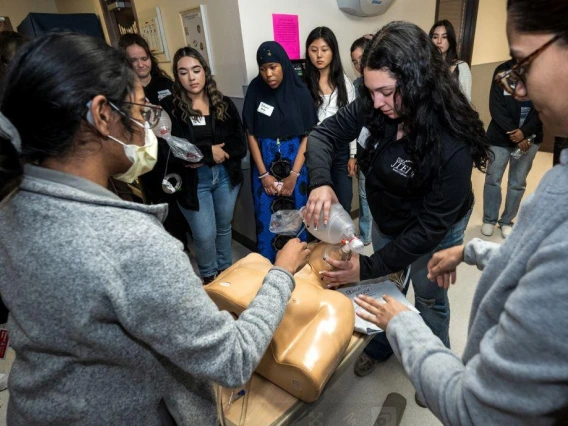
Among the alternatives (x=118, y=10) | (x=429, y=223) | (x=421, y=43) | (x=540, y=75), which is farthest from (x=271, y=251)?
(x=118, y=10)

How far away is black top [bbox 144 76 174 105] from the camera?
2.56m

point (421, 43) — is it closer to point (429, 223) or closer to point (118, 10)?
point (429, 223)

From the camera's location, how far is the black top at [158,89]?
2.56 metres

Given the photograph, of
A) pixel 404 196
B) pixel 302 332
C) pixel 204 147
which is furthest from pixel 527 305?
pixel 204 147

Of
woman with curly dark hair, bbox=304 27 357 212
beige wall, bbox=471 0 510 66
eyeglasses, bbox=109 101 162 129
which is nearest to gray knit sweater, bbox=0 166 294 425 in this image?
eyeglasses, bbox=109 101 162 129

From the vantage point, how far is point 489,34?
15.3ft

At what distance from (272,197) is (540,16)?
7.18 ft

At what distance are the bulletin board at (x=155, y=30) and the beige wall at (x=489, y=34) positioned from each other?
3918 mm

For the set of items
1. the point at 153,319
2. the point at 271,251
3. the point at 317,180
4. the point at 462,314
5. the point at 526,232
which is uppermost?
the point at 526,232

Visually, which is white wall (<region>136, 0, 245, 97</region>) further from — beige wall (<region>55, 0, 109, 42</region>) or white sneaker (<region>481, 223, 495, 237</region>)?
white sneaker (<region>481, 223, 495, 237</region>)

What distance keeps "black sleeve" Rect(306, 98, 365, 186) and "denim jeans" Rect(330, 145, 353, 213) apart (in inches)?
45.3

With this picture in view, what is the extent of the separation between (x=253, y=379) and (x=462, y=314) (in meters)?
1.71

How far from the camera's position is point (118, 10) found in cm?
394

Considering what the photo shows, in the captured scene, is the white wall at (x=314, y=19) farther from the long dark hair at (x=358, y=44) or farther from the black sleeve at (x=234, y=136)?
the black sleeve at (x=234, y=136)
